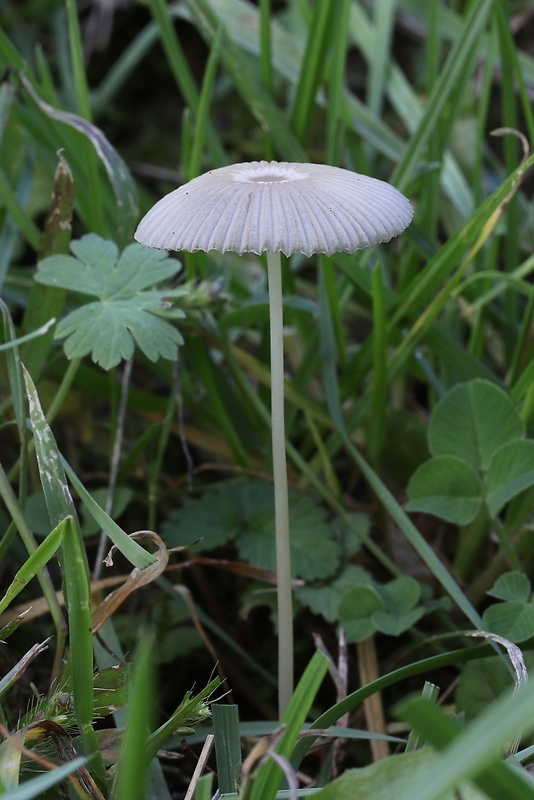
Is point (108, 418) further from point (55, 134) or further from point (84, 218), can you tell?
point (55, 134)

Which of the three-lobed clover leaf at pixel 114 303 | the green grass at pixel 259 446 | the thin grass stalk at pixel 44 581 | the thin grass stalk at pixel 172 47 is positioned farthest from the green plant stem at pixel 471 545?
the thin grass stalk at pixel 172 47

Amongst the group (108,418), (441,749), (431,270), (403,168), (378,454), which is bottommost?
(108,418)

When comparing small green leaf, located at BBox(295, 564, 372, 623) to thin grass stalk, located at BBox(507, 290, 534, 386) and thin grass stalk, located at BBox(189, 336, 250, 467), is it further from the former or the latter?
thin grass stalk, located at BBox(507, 290, 534, 386)

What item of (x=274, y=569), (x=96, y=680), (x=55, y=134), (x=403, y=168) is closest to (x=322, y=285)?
(x=403, y=168)

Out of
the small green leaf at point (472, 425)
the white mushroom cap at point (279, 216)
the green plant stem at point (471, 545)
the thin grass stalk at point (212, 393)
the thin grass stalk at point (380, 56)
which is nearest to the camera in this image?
the white mushroom cap at point (279, 216)

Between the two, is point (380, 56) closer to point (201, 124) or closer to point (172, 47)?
point (172, 47)

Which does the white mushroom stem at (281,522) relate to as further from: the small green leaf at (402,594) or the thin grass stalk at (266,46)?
the thin grass stalk at (266,46)
